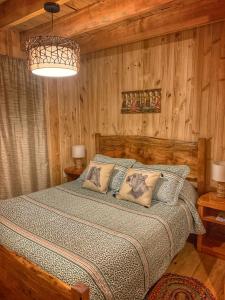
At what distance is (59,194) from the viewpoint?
2668mm

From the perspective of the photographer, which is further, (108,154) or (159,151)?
(108,154)

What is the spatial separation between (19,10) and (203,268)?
2991 millimetres

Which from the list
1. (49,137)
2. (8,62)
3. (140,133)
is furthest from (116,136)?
(8,62)

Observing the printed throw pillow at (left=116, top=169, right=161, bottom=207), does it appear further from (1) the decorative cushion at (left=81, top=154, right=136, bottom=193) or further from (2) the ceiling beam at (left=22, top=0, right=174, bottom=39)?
(2) the ceiling beam at (left=22, top=0, right=174, bottom=39)

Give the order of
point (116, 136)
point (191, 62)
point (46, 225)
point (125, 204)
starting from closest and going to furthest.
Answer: point (46, 225)
point (125, 204)
point (191, 62)
point (116, 136)

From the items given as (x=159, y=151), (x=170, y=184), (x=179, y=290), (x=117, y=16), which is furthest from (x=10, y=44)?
(x=179, y=290)

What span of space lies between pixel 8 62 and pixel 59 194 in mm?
1807

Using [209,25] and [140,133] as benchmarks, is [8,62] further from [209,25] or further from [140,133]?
[209,25]

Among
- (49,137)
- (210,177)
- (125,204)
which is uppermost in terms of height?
(49,137)

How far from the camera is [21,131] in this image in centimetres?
322

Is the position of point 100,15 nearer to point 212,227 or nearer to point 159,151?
point 159,151

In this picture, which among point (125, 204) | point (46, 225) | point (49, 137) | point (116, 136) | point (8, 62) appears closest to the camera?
point (46, 225)

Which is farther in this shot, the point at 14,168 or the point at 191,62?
the point at 14,168

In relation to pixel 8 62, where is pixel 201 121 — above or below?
below
